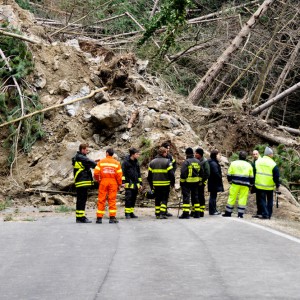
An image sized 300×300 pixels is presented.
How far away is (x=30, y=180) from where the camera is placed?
19.3 m

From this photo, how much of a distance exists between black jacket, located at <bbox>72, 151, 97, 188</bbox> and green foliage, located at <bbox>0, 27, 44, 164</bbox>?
6233 millimetres

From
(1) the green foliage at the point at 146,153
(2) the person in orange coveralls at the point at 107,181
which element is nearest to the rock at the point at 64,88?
(1) the green foliage at the point at 146,153

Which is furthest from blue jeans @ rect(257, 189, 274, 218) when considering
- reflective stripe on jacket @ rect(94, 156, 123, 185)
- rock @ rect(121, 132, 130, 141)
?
rock @ rect(121, 132, 130, 141)

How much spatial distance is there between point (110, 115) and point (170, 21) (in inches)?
214

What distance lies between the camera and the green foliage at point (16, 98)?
2011cm

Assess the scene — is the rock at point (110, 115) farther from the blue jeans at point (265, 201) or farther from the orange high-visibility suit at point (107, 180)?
the blue jeans at point (265, 201)

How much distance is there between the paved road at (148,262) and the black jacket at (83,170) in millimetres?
1458

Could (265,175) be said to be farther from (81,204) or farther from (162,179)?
(81,204)

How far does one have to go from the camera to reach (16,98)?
2069 centimetres

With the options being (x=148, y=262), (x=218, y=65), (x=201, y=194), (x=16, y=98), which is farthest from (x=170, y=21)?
(x=148, y=262)

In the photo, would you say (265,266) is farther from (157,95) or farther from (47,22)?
(47,22)

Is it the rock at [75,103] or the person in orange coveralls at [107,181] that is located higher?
the rock at [75,103]

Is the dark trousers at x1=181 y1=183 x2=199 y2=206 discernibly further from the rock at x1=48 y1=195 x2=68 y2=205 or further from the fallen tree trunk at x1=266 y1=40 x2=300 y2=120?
the fallen tree trunk at x1=266 y1=40 x2=300 y2=120

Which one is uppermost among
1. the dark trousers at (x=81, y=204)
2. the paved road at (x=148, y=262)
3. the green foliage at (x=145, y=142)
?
the green foliage at (x=145, y=142)
